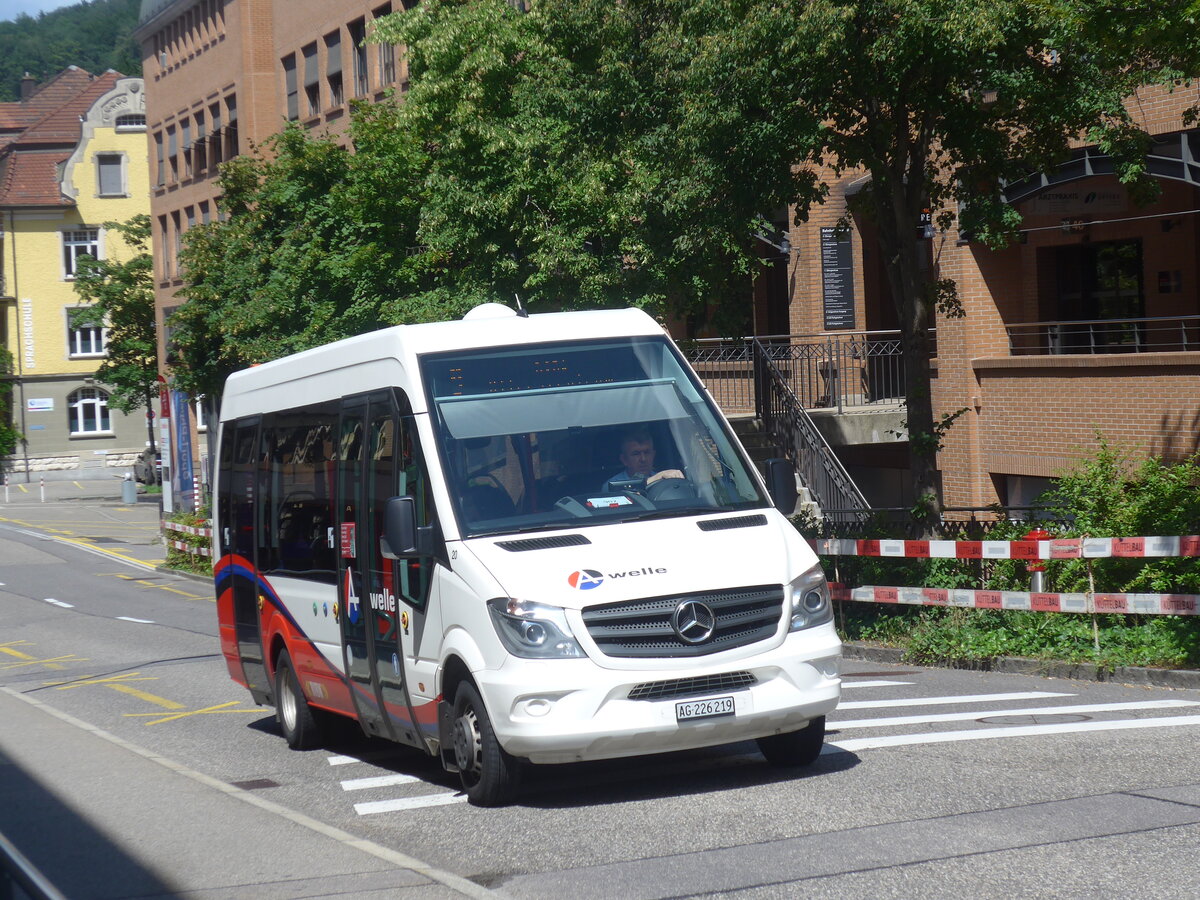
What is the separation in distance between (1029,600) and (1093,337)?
12.3 meters

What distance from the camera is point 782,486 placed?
9.15 meters

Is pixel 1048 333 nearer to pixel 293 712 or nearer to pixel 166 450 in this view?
pixel 293 712

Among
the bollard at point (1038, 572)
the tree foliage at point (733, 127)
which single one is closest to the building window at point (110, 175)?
the tree foliage at point (733, 127)

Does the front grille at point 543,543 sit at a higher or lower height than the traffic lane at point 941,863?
higher

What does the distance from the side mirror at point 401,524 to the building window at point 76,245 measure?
241ft

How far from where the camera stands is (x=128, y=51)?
10925 centimetres

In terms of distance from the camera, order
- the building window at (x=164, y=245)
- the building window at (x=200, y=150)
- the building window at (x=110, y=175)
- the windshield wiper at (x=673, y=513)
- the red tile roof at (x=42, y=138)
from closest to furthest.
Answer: the windshield wiper at (x=673, y=513)
the building window at (x=200, y=150)
the building window at (x=164, y=245)
the red tile roof at (x=42, y=138)
the building window at (x=110, y=175)

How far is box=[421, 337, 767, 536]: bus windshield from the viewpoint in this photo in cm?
870

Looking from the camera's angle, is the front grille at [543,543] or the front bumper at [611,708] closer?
the front bumper at [611,708]

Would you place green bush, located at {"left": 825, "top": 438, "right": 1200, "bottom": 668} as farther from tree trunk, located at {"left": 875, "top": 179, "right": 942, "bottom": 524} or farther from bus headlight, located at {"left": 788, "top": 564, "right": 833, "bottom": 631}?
bus headlight, located at {"left": 788, "top": 564, "right": 833, "bottom": 631}

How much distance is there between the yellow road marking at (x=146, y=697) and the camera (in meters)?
15.1

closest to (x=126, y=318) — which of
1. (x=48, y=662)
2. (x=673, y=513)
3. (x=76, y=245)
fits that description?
(x=76, y=245)

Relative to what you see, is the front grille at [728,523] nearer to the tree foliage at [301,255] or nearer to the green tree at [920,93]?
the green tree at [920,93]

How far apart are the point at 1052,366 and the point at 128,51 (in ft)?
322
